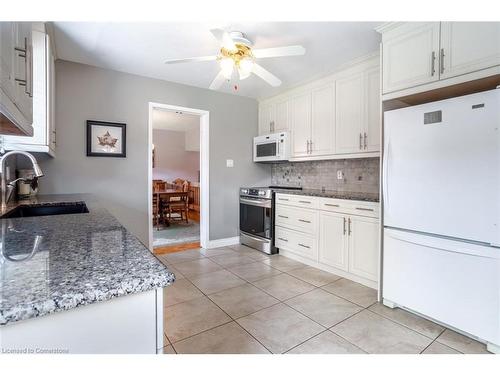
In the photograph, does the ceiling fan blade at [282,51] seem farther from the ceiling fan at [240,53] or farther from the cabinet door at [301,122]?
the cabinet door at [301,122]

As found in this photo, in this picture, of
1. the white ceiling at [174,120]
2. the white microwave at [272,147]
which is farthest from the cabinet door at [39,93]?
the white ceiling at [174,120]

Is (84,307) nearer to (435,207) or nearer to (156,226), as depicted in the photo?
(435,207)

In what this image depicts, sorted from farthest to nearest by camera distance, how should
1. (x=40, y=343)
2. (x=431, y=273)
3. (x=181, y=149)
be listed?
1. (x=181, y=149)
2. (x=431, y=273)
3. (x=40, y=343)

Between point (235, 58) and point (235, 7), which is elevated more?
point (235, 58)

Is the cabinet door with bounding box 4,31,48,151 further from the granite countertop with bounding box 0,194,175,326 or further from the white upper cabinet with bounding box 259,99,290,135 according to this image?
the white upper cabinet with bounding box 259,99,290,135

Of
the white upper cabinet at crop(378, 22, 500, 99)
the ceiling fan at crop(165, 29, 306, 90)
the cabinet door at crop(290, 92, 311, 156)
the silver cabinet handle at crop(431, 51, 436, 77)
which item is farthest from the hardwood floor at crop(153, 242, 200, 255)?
the silver cabinet handle at crop(431, 51, 436, 77)

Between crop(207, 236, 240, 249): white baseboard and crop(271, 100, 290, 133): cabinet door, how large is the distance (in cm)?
183

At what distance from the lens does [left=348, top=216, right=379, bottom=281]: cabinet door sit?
244cm

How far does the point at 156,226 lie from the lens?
5.25m

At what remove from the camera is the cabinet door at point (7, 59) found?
77 cm

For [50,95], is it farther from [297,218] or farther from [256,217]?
[297,218]
